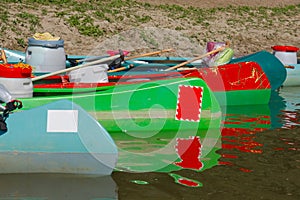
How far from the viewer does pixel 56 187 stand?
697 centimetres

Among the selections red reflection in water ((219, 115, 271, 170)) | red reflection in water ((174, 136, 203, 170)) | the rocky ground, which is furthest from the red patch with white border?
the rocky ground

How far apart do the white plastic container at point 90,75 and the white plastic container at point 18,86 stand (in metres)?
1.45

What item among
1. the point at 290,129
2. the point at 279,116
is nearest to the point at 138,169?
the point at 290,129

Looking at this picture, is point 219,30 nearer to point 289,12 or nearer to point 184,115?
point 289,12

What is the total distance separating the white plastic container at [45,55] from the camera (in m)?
11.6

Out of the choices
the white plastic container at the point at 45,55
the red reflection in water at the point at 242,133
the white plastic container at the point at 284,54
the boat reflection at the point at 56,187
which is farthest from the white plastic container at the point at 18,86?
the white plastic container at the point at 284,54

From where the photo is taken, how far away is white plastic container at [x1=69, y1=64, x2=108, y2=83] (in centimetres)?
1072

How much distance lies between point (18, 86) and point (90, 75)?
1919 millimetres

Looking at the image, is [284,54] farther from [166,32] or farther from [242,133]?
[166,32]

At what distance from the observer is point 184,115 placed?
968cm

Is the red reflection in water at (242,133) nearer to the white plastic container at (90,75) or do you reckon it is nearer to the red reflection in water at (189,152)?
the red reflection in water at (189,152)

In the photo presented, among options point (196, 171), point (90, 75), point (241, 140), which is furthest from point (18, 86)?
point (241, 140)

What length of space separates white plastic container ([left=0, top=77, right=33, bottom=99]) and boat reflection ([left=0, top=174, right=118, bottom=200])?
6.82 ft

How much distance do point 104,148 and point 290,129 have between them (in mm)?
4046
